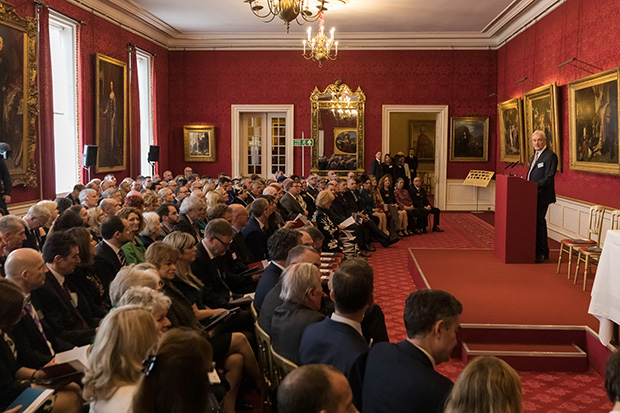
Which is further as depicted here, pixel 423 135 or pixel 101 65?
pixel 423 135

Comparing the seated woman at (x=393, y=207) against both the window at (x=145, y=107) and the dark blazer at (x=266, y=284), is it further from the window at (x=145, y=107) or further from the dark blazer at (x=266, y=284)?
the dark blazer at (x=266, y=284)

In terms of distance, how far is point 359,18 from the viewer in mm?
16156

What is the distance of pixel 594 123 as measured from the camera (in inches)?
426

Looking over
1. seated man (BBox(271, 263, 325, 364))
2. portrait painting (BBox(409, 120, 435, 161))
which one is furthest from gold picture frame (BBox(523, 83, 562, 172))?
portrait painting (BBox(409, 120, 435, 161))

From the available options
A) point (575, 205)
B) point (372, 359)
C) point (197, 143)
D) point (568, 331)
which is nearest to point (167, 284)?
point (372, 359)

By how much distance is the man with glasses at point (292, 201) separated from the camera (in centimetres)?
1117

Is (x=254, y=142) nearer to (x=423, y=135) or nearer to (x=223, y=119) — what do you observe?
(x=223, y=119)

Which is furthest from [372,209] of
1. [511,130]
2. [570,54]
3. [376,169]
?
[570,54]

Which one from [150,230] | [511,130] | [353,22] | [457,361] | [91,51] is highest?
[353,22]

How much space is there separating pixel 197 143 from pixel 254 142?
1.76 metres

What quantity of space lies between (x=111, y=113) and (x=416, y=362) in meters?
12.7

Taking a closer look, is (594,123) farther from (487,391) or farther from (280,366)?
(487,391)

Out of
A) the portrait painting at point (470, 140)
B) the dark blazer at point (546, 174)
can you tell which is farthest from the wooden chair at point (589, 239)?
the portrait painting at point (470, 140)

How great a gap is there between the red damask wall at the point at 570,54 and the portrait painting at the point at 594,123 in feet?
0.75
